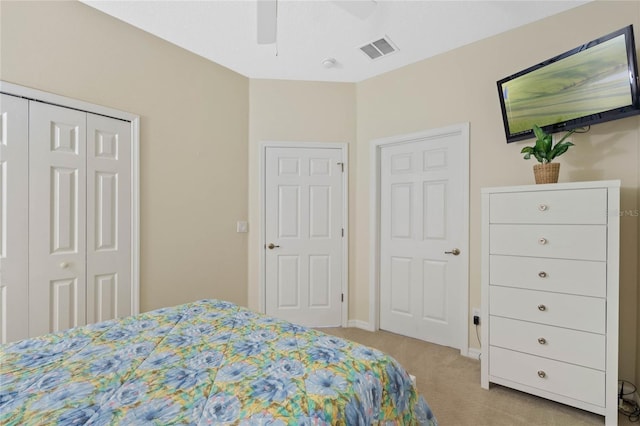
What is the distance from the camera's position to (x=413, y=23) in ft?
7.83

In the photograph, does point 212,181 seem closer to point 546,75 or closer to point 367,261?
point 367,261

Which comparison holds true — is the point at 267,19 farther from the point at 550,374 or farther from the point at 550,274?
the point at 550,374

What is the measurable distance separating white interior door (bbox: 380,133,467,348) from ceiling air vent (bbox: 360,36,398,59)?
2.86 ft

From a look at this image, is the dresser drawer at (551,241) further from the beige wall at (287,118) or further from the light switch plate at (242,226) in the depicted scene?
the light switch plate at (242,226)

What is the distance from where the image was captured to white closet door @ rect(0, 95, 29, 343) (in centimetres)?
186

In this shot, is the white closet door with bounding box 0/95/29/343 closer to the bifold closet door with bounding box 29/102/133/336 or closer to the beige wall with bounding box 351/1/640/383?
the bifold closet door with bounding box 29/102/133/336

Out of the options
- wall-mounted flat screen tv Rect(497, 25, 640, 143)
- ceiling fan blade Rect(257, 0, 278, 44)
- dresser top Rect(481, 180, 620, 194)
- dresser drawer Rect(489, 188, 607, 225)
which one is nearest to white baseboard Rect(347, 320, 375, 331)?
dresser drawer Rect(489, 188, 607, 225)

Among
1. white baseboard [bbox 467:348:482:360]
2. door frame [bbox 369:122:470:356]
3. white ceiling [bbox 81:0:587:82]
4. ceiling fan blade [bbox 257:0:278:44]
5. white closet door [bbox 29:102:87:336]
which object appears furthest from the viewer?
door frame [bbox 369:122:470:356]

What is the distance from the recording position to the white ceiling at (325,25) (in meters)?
2.19

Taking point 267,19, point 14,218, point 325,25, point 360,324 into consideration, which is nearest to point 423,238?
point 360,324

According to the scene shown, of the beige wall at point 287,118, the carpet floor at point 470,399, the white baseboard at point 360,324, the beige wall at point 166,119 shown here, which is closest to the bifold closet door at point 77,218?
the beige wall at point 166,119

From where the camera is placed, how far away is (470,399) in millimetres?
2021

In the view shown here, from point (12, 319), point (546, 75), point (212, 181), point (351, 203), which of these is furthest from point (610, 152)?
point (12, 319)

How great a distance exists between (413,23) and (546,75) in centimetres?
103
